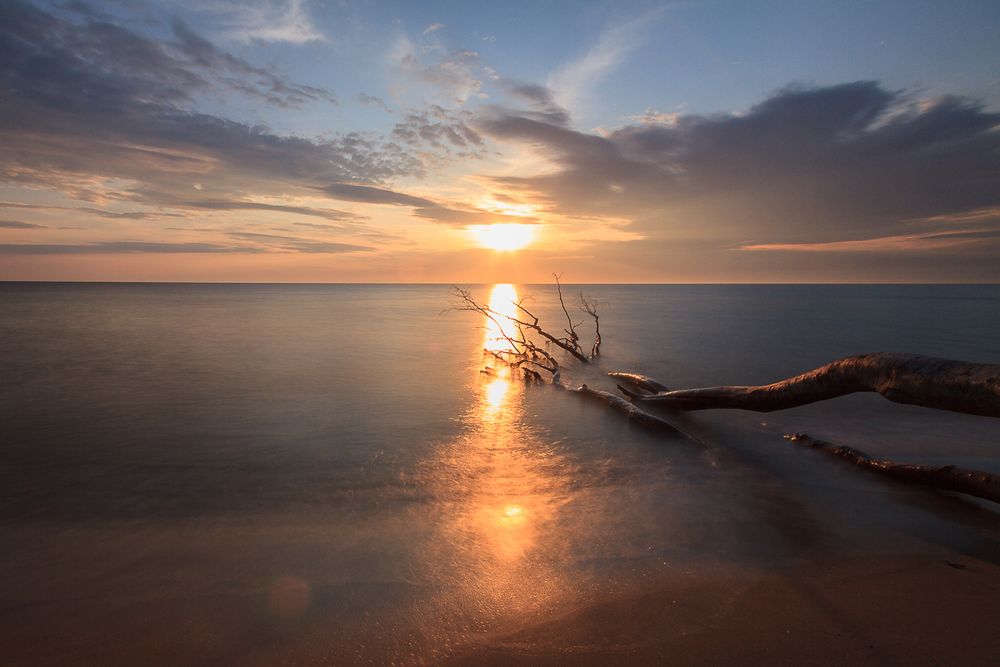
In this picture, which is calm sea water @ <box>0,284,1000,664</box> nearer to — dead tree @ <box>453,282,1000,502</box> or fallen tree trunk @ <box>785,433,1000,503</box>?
fallen tree trunk @ <box>785,433,1000,503</box>

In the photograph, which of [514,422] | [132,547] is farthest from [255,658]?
[514,422]

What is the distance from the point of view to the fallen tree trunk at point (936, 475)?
6.28m

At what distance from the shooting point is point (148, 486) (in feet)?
26.6

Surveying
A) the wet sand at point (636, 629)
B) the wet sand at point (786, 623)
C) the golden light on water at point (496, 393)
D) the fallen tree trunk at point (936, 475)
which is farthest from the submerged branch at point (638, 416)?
the wet sand at point (636, 629)

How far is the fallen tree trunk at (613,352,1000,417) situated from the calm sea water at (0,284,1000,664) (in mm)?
1498

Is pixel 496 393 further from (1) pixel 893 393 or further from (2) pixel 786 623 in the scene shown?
(2) pixel 786 623

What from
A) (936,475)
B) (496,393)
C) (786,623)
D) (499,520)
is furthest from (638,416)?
(786,623)

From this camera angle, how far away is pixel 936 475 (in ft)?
23.0

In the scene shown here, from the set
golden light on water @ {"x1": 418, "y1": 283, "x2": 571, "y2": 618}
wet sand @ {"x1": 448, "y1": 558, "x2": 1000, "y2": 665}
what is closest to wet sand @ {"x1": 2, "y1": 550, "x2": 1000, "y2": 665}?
wet sand @ {"x1": 448, "y1": 558, "x2": 1000, "y2": 665}

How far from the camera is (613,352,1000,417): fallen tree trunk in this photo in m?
4.76

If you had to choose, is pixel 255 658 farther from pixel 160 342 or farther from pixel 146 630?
pixel 160 342

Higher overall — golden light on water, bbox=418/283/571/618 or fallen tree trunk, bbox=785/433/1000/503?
fallen tree trunk, bbox=785/433/1000/503

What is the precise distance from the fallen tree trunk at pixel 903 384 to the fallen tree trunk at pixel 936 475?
188cm

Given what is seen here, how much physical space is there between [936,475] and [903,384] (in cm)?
281
